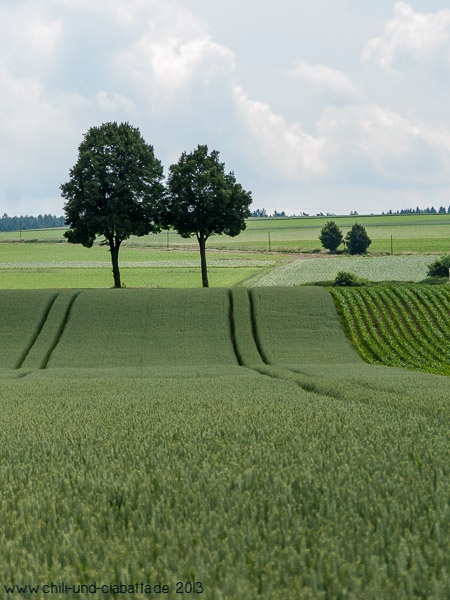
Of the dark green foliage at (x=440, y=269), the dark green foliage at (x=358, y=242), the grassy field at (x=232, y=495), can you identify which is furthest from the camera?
the dark green foliage at (x=358, y=242)

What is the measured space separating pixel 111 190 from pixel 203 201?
370 inches

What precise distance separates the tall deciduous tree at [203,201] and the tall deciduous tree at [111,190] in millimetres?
1929

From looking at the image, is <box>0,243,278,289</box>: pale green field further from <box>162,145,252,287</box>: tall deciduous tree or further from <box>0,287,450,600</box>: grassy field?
<box>0,287,450,600</box>: grassy field

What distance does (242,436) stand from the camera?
1120cm

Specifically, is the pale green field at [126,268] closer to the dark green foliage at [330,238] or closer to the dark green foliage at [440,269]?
the dark green foliage at [330,238]

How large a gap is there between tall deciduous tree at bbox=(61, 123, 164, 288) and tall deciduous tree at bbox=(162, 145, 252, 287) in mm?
1929

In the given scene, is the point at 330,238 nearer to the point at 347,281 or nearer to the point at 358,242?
the point at 358,242

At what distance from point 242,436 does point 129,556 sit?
5397mm

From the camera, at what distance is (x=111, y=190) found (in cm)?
7444

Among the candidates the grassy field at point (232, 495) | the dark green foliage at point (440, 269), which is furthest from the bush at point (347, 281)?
the grassy field at point (232, 495)

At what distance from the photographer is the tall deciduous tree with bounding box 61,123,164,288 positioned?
7312 centimetres

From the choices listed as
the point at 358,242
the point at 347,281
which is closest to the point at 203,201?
the point at 347,281

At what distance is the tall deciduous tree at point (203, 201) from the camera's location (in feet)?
248

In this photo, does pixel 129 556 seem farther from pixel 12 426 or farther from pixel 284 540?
pixel 12 426
